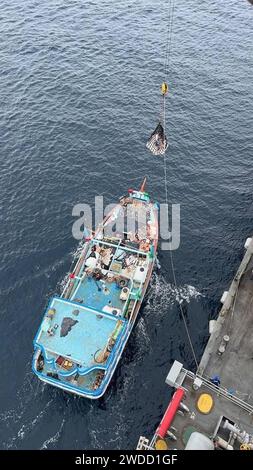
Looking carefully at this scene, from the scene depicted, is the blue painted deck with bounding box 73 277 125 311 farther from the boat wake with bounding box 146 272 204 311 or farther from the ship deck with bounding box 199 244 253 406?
the ship deck with bounding box 199 244 253 406

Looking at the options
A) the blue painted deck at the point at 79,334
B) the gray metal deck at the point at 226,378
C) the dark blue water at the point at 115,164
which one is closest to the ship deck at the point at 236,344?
the gray metal deck at the point at 226,378

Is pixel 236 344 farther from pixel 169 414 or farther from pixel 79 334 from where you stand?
pixel 79 334

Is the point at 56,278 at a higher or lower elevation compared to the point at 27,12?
lower

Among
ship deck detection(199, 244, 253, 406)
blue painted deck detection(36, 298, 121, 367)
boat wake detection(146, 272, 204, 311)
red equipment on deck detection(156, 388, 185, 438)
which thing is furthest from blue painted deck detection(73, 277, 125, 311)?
red equipment on deck detection(156, 388, 185, 438)

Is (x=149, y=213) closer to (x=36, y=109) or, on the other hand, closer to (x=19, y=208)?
(x=19, y=208)

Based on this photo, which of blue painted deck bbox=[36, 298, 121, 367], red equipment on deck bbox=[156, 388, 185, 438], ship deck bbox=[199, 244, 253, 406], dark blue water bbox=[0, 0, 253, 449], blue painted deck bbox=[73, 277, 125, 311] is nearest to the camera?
red equipment on deck bbox=[156, 388, 185, 438]

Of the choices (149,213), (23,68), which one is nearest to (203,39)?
(23,68)
